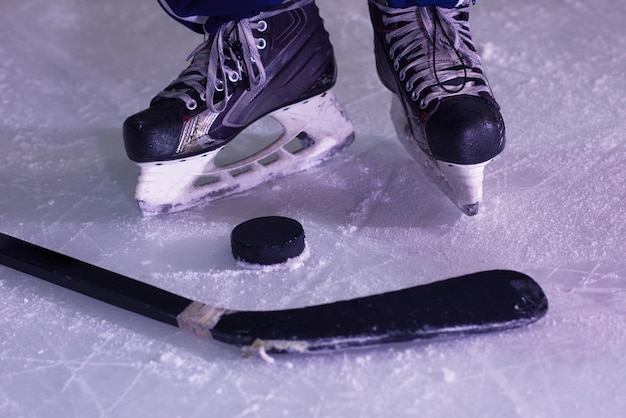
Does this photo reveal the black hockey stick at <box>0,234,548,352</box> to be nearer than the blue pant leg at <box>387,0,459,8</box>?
Yes

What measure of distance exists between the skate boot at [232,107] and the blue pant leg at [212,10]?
0.08 feet

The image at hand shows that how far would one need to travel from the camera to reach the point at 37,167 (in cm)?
177

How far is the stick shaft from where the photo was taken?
1.23 m

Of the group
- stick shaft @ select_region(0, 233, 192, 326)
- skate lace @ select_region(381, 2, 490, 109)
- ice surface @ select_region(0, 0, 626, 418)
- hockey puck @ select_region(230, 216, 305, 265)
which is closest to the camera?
ice surface @ select_region(0, 0, 626, 418)

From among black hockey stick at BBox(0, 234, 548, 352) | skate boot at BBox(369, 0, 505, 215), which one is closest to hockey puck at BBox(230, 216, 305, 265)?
black hockey stick at BBox(0, 234, 548, 352)

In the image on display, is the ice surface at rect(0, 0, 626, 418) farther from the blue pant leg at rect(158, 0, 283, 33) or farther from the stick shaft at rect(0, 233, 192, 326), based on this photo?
the blue pant leg at rect(158, 0, 283, 33)

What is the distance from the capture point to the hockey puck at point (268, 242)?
1.35 metres

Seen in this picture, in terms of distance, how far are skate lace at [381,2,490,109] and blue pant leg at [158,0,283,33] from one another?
228 millimetres

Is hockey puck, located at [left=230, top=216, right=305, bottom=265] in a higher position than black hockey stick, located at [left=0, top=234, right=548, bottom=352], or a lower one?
lower

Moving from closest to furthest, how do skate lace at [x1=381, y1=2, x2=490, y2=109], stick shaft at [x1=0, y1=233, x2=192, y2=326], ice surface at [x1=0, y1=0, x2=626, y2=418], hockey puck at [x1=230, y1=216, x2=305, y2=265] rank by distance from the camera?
1. ice surface at [x1=0, y1=0, x2=626, y2=418]
2. stick shaft at [x1=0, y1=233, x2=192, y2=326]
3. hockey puck at [x1=230, y1=216, x2=305, y2=265]
4. skate lace at [x1=381, y1=2, x2=490, y2=109]

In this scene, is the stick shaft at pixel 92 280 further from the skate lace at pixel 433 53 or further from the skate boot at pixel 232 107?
the skate lace at pixel 433 53

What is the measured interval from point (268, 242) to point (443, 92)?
1.28ft

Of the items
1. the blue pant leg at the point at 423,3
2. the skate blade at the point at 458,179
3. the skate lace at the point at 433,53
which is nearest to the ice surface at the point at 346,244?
the skate blade at the point at 458,179

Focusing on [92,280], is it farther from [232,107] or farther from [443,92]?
[443,92]
